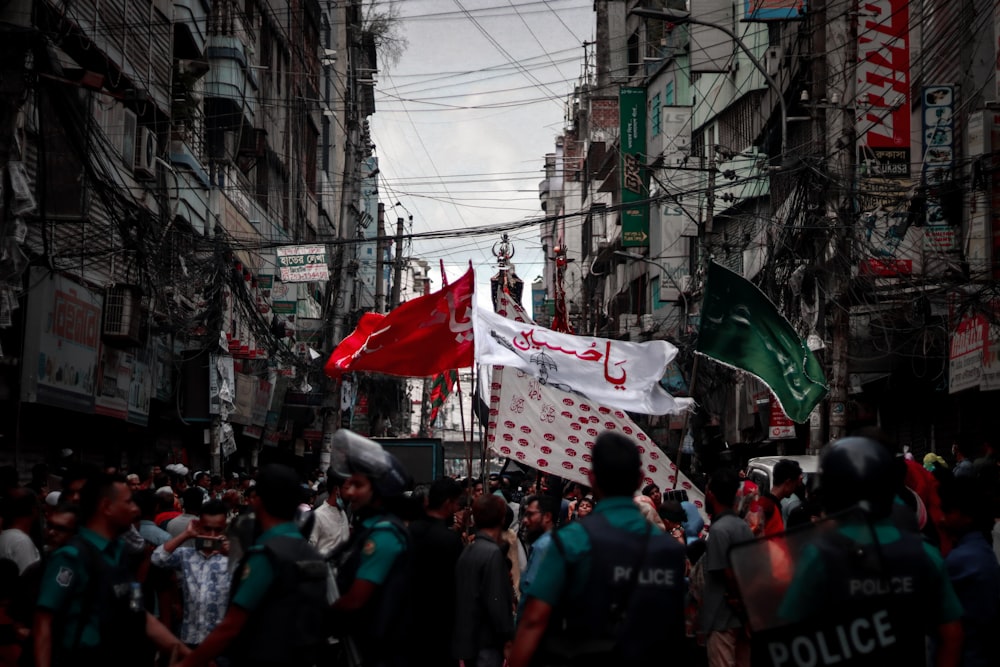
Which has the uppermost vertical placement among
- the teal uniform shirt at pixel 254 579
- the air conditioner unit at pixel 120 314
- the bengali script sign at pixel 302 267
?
the bengali script sign at pixel 302 267

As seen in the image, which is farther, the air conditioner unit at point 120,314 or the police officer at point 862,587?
the air conditioner unit at point 120,314

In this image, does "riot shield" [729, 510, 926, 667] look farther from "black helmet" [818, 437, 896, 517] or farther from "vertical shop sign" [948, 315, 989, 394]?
"vertical shop sign" [948, 315, 989, 394]

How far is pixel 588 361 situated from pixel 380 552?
20.0ft

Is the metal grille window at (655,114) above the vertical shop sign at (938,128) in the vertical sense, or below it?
above

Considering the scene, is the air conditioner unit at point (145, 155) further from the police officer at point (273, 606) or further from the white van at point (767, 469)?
the police officer at point (273, 606)

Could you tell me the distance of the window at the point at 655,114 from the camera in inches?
1870

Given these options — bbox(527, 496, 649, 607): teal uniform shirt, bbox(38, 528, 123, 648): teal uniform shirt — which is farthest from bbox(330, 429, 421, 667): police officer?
bbox(527, 496, 649, 607): teal uniform shirt

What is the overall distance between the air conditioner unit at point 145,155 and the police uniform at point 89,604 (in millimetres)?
18862

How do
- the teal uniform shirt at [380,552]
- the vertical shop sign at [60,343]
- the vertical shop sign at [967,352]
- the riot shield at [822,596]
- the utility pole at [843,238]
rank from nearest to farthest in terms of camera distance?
the riot shield at [822,596] < the teal uniform shirt at [380,552] < the vertical shop sign at [967,352] < the vertical shop sign at [60,343] < the utility pole at [843,238]

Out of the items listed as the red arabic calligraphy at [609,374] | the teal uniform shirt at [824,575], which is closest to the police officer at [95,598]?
the teal uniform shirt at [824,575]

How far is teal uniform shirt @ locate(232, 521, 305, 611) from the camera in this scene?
536 cm

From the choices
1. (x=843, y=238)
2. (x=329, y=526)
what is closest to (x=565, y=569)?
(x=329, y=526)

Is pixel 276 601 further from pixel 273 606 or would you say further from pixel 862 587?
pixel 862 587

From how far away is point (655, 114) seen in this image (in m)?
48.5
